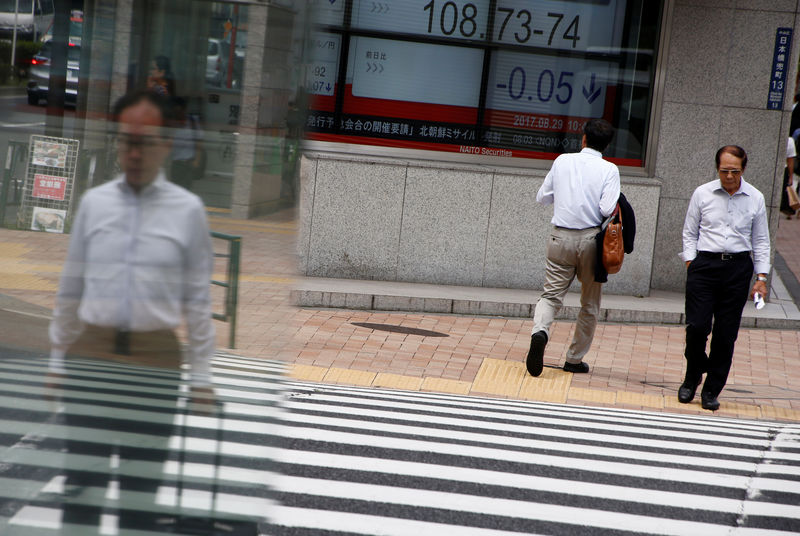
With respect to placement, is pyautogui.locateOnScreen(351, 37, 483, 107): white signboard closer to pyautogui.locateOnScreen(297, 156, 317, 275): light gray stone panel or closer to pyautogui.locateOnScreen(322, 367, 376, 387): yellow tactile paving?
pyautogui.locateOnScreen(297, 156, 317, 275): light gray stone panel

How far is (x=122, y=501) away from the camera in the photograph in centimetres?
188

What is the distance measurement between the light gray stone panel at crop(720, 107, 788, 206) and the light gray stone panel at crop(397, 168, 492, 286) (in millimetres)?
2831

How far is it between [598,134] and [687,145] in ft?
13.3

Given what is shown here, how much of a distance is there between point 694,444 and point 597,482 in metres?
1.21

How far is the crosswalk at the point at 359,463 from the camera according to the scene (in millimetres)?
1851

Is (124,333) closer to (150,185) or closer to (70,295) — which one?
(70,295)

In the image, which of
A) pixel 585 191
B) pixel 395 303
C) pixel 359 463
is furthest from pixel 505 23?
pixel 359 463

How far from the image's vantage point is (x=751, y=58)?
10594 millimetres

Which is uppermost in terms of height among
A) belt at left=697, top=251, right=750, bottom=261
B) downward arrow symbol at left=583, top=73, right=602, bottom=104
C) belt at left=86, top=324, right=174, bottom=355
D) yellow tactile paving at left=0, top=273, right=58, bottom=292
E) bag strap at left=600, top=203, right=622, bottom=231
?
downward arrow symbol at left=583, top=73, right=602, bottom=104

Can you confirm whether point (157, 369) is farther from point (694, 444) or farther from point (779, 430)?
point (779, 430)

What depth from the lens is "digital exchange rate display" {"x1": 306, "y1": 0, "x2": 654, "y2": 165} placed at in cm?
1072

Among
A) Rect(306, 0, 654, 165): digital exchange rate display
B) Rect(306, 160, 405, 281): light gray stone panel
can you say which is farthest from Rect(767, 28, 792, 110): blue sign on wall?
Rect(306, 160, 405, 281): light gray stone panel

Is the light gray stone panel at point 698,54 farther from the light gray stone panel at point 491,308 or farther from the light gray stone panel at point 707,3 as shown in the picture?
the light gray stone panel at point 491,308

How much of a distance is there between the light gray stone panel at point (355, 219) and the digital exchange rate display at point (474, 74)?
0.59 meters
